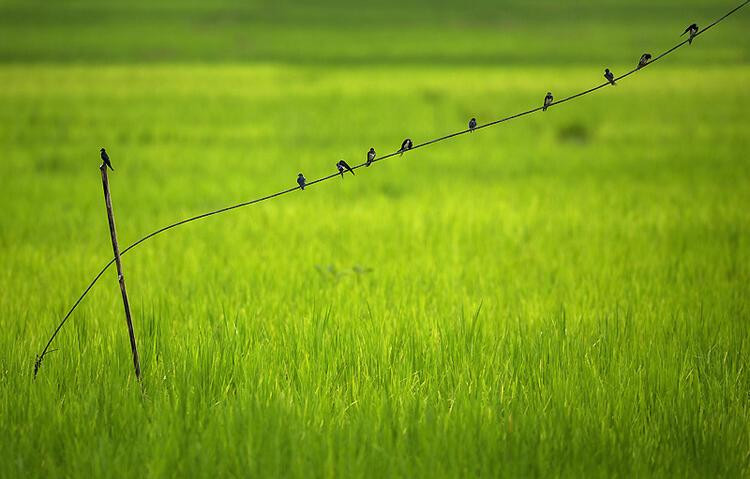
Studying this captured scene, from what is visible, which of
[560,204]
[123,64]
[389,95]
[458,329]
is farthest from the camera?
[123,64]

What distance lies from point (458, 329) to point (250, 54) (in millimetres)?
23179

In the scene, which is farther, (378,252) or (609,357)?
(378,252)

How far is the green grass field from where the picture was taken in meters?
2.10

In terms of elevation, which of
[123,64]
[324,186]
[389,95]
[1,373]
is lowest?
[1,373]

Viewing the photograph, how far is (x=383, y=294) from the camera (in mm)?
3438

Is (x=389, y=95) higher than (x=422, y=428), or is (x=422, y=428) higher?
(x=389, y=95)

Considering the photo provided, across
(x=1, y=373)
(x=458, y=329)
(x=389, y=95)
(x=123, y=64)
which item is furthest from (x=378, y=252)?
(x=123, y=64)

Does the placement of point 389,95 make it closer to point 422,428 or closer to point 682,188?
point 682,188

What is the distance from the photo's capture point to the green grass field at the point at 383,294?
2.10 meters

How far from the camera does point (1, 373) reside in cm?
255

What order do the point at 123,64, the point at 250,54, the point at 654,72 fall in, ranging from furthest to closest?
1. the point at 250,54
2. the point at 123,64
3. the point at 654,72

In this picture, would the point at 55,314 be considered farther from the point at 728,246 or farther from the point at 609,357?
the point at 728,246

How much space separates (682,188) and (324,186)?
3.03 metres

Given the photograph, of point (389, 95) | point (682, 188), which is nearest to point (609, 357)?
point (682, 188)
